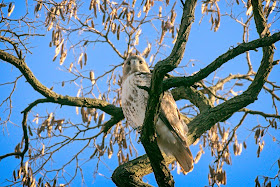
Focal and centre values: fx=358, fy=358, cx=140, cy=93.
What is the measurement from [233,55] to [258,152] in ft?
7.79

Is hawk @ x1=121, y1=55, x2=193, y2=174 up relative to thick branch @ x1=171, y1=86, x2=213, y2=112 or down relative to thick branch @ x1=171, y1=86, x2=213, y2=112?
down

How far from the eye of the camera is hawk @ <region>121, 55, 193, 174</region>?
132 inches

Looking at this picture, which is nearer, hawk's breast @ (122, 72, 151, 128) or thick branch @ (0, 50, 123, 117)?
hawk's breast @ (122, 72, 151, 128)

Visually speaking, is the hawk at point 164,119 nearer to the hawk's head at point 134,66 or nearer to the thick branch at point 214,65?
the hawk's head at point 134,66

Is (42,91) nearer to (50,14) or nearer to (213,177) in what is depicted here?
(50,14)

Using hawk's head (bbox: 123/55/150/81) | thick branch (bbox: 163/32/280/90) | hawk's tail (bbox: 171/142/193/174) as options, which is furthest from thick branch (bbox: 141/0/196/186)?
hawk's head (bbox: 123/55/150/81)

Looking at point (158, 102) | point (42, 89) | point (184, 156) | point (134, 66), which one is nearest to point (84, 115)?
point (42, 89)

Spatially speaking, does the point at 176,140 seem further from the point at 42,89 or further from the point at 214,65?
the point at 42,89

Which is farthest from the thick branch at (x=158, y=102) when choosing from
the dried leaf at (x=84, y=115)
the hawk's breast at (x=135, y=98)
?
the dried leaf at (x=84, y=115)

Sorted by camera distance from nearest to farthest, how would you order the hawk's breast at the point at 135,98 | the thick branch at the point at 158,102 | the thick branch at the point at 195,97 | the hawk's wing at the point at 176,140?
the thick branch at the point at 158,102, the hawk's wing at the point at 176,140, the hawk's breast at the point at 135,98, the thick branch at the point at 195,97

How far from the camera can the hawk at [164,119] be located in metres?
3.35

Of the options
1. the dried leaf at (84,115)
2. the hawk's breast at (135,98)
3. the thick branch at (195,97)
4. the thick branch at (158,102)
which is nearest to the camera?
the thick branch at (158,102)

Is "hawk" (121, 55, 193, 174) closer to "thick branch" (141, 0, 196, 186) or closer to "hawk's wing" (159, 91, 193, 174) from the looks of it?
"hawk's wing" (159, 91, 193, 174)

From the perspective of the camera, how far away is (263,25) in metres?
3.63
